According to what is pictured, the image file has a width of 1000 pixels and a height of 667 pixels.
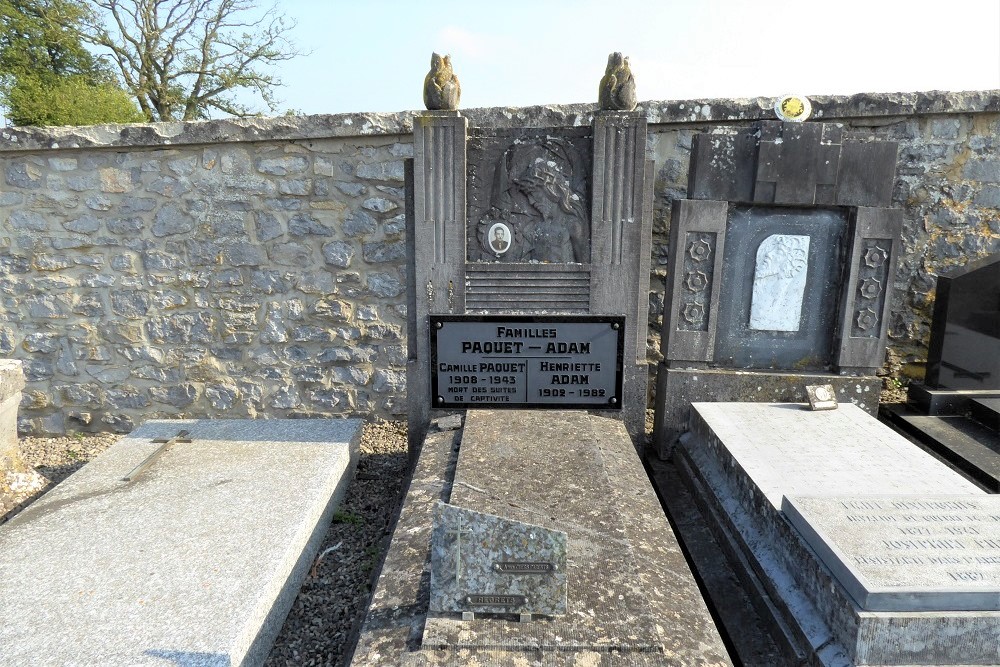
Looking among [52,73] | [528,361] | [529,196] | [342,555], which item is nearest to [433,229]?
[529,196]

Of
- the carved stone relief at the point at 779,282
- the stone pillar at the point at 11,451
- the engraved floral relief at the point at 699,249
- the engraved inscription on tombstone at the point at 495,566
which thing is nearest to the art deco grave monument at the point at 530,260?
the engraved floral relief at the point at 699,249

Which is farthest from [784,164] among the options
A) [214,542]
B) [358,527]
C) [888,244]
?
[214,542]

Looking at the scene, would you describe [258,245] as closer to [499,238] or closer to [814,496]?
[499,238]

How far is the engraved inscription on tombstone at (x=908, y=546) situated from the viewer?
180cm

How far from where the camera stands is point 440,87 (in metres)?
3.39

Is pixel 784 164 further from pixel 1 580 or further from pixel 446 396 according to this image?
pixel 1 580

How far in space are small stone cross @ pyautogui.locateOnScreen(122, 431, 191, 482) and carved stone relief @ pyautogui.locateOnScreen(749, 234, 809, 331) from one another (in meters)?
3.46

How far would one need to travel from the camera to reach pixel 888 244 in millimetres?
3590

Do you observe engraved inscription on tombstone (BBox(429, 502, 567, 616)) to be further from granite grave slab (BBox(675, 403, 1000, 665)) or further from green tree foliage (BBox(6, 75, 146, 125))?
green tree foliage (BBox(6, 75, 146, 125))

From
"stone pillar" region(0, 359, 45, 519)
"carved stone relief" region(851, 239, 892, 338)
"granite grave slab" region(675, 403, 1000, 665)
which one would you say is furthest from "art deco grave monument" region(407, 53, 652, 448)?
"stone pillar" region(0, 359, 45, 519)

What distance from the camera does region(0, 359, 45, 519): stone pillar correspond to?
12.4 ft

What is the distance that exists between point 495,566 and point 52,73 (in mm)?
13135

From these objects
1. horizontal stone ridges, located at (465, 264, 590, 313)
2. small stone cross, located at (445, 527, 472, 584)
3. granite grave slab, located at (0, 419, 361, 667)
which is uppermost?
horizontal stone ridges, located at (465, 264, 590, 313)

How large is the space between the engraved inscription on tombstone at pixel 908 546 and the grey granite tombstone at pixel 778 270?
1.42 metres
